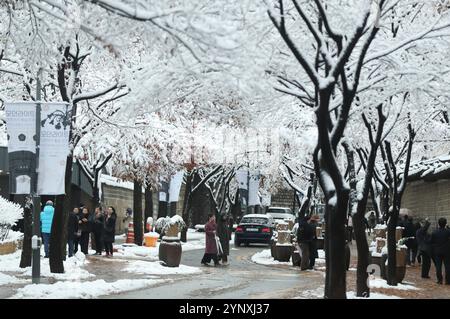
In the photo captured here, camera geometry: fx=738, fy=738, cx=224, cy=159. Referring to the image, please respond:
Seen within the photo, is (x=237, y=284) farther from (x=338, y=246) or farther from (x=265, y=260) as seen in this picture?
(x=265, y=260)

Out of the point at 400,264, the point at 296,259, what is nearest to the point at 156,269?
the point at 296,259

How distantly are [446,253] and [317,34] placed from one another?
9.77 metres

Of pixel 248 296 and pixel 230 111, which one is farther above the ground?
pixel 230 111

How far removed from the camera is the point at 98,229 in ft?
83.4

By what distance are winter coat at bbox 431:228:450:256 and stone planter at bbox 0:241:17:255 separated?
1194cm

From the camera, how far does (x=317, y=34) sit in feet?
35.4

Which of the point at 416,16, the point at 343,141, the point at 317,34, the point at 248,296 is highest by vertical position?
the point at 416,16

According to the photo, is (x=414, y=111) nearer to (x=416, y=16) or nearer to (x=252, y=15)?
(x=416, y=16)

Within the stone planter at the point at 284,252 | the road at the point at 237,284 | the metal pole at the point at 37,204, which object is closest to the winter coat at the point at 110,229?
the road at the point at 237,284

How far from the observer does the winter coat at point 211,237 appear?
73.0ft

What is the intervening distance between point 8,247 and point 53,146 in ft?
24.1

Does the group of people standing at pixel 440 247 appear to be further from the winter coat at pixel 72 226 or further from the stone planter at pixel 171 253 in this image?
the winter coat at pixel 72 226
